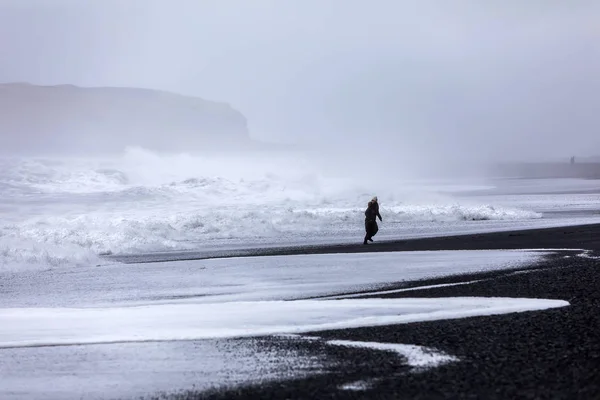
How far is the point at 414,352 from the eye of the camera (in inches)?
355

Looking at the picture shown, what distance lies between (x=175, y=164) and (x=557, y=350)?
98334 millimetres

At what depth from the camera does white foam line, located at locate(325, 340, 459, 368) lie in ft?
27.8

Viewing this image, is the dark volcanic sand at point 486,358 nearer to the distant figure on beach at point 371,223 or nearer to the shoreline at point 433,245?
the shoreline at point 433,245

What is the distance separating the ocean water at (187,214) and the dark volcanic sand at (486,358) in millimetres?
13740

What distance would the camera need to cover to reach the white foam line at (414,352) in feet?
27.8

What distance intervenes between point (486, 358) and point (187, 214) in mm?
32287

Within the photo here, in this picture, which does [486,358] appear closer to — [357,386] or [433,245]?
[357,386]

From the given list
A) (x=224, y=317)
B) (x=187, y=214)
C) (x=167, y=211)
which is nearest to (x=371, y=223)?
(x=224, y=317)

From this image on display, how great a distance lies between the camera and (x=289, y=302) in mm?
13359

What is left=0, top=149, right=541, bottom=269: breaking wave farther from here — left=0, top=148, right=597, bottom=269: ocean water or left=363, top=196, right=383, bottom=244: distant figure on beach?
left=363, top=196, right=383, bottom=244: distant figure on beach

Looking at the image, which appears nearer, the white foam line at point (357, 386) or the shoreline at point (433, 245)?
the white foam line at point (357, 386)

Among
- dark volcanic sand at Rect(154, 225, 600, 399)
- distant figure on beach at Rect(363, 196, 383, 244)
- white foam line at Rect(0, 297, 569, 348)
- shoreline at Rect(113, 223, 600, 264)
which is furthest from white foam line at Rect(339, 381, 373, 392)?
distant figure on beach at Rect(363, 196, 383, 244)

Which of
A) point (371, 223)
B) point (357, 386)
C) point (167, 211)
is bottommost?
point (357, 386)

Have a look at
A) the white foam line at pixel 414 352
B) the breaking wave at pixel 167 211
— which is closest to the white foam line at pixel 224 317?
the white foam line at pixel 414 352
